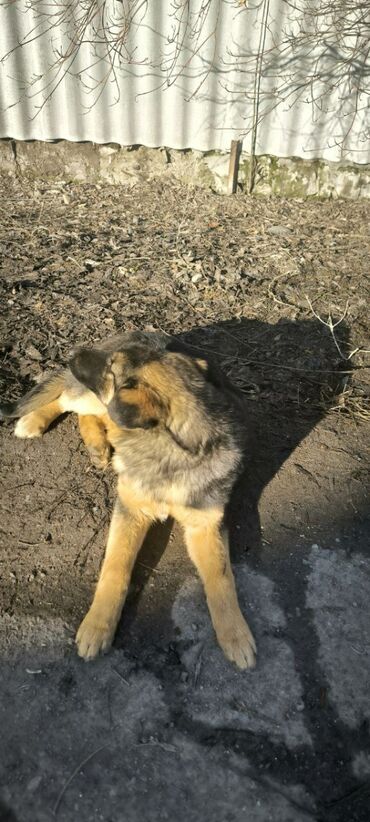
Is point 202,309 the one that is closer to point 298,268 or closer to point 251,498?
point 298,268

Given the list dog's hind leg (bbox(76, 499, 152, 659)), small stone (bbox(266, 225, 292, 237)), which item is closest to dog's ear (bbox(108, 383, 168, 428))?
dog's hind leg (bbox(76, 499, 152, 659))

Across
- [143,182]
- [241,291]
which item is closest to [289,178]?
[143,182]

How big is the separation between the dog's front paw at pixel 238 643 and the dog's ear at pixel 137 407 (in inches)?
46.6

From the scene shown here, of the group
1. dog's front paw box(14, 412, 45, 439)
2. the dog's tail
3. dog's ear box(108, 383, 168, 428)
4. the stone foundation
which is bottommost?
dog's front paw box(14, 412, 45, 439)

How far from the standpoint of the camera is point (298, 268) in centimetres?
583

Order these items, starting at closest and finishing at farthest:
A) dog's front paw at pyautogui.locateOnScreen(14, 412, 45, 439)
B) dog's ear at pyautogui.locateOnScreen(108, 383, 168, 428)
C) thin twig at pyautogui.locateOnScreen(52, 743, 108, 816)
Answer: thin twig at pyautogui.locateOnScreen(52, 743, 108, 816)
dog's ear at pyautogui.locateOnScreen(108, 383, 168, 428)
dog's front paw at pyautogui.locateOnScreen(14, 412, 45, 439)

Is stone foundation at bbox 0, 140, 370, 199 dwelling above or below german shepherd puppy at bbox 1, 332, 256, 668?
above

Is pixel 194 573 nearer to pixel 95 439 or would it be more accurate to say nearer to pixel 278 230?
pixel 95 439

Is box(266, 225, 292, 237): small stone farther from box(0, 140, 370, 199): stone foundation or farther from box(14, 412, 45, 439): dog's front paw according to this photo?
box(14, 412, 45, 439): dog's front paw

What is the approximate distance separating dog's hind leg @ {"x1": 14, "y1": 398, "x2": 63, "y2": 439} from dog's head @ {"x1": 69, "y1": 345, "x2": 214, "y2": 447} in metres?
1.13

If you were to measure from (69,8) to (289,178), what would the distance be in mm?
3341

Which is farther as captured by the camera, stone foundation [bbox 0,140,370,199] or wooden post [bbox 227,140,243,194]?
stone foundation [bbox 0,140,370,199]

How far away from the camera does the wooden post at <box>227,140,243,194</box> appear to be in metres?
6.79

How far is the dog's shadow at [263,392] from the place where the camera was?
340 cm
